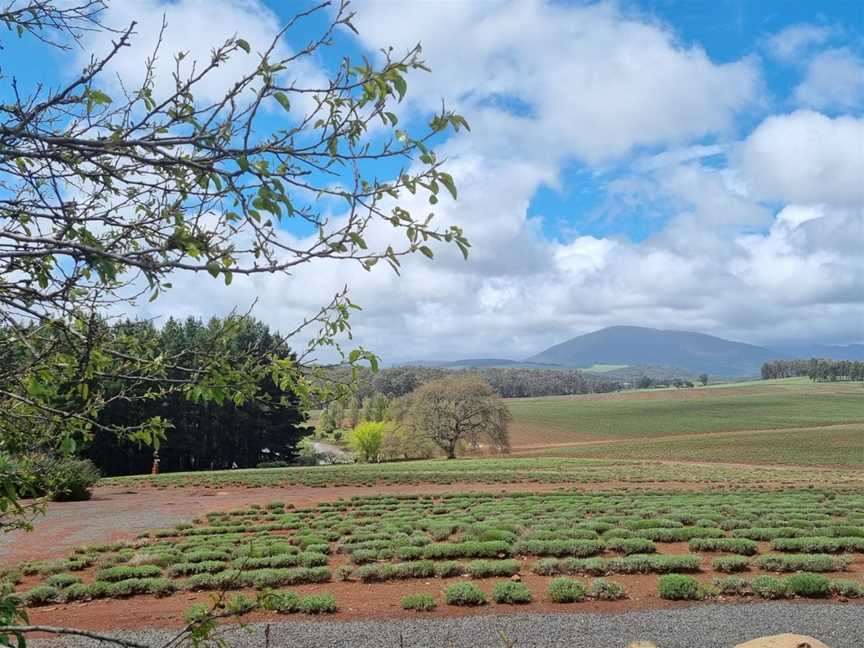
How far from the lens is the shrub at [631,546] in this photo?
12.6 m

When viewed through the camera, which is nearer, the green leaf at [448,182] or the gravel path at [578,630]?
the green leaf at [448,182]

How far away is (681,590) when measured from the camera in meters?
9.94

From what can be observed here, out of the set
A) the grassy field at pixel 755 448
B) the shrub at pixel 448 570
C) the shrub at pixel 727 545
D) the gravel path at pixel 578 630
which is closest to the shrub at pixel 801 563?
the shrub at pixel 727 545

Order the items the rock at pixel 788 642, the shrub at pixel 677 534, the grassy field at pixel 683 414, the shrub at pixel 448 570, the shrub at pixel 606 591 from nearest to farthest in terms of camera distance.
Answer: the rock at pixel 788 642 < the shrub at pixel 606 591 < the shrub at pixel 448 570 < the shrub at pixel 677 534 < the grassy field at pixel 683 414

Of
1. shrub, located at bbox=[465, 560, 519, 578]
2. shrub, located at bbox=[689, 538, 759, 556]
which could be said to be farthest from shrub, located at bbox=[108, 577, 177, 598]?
shrub, located at bbox=[689, 538, 759, 556]

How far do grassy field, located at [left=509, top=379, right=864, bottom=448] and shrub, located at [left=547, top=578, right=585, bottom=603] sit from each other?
68758 mm

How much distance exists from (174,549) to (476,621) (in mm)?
8174

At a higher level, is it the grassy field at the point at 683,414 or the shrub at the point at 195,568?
the shrub at the point at 195,568

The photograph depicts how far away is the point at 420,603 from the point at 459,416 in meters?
51.0

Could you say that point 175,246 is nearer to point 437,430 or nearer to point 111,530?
point 111,530

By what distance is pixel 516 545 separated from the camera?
1300cm

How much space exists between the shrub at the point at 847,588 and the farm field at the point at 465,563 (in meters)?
0.02

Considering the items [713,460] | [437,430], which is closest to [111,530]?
[437,430]

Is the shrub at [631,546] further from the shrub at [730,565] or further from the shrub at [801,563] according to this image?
the shrub at [801,563]
